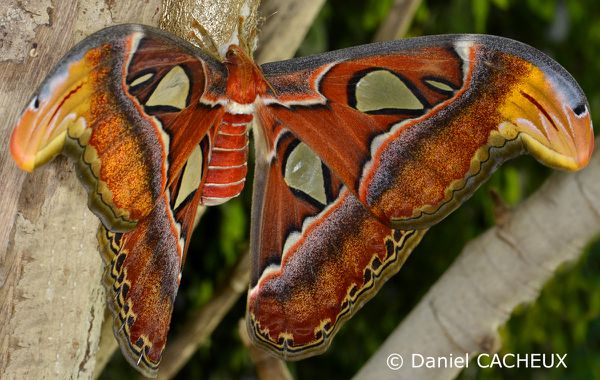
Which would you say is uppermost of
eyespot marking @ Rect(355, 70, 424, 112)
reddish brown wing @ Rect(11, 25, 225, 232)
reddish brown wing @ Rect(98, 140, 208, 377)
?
eyespot marking @ Rect(355, 70, 424, 112)

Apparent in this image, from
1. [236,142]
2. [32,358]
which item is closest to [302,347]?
[236,142]

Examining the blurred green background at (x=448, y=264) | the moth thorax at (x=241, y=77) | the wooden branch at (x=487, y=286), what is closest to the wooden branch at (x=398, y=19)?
the blurred green background at (x=448, y=264)

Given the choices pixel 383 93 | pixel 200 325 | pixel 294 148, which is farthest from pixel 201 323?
pixel 383 93

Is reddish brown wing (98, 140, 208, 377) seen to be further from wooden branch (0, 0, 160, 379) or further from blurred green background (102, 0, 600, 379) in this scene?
blurred green background (102, 0, 600, 379)

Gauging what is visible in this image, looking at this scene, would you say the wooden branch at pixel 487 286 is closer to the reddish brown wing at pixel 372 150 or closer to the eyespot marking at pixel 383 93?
the reddish brown wing at pixel 372 150

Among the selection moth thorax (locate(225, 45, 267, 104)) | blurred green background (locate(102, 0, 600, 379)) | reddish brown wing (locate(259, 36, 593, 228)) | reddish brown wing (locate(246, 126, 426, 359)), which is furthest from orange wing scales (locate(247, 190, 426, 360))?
blurred green background (locate(102, 0, 600, 379))
